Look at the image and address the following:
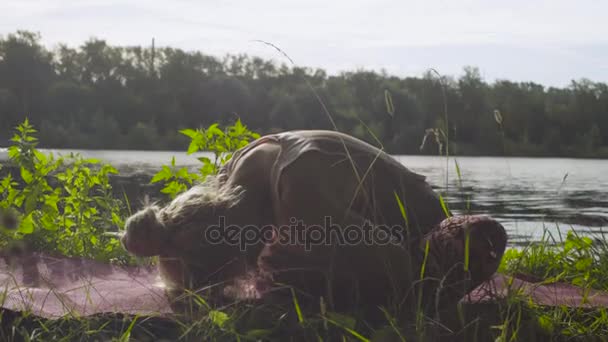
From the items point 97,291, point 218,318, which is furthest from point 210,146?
point 218,318

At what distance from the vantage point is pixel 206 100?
1731 inches

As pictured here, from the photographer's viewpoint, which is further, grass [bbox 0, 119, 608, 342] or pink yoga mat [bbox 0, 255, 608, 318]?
pink yoga mat [bbox 0, 255, 608, 318]

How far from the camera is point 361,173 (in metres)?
2.37

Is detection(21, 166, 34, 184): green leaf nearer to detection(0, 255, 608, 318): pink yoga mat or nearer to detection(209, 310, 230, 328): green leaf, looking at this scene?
detection(0, 255, 608, 318): pink yoga mat

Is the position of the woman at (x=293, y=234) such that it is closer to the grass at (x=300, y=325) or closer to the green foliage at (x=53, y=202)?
the grass at (x=300, y=325)

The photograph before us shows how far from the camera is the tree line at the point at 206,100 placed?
111 ft

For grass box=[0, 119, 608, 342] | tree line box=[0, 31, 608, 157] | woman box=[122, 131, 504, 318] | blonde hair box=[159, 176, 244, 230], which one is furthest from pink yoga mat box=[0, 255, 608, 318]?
tree line box=[0, 31, 608, 157]

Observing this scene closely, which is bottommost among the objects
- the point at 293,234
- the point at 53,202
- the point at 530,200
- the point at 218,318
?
the point at 530,200

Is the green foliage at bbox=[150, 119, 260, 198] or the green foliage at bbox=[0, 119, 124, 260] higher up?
the green foliage at bbox=[150, 119, 260, 198]

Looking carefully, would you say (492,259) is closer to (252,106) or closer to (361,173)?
(361,173)

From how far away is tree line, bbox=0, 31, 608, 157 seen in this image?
3397 cm

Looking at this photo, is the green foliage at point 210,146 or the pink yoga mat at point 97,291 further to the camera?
the green foliage at point 210,146

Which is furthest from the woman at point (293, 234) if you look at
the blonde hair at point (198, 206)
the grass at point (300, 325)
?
the grass at point (300, 325)

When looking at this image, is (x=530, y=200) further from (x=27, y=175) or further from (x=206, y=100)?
(x=206, y=100)
